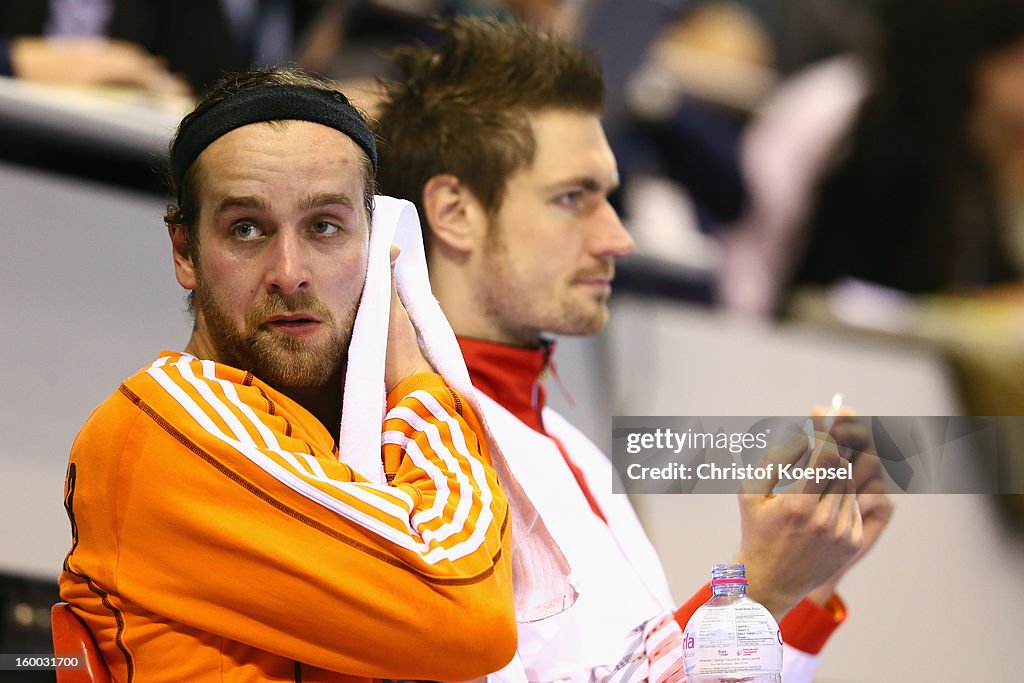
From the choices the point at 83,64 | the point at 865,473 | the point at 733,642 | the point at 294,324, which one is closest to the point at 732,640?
the point at 733,642

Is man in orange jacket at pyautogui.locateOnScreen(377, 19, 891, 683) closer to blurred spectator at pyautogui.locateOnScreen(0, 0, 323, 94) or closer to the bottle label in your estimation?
the bottle label

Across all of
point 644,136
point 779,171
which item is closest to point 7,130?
point 644,136

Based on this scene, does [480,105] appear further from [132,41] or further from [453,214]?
[132,41]

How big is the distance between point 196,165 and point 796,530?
832mm

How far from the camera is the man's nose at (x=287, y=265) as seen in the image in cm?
154

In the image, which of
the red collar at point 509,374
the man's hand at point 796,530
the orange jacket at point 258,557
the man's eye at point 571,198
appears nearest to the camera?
the orange jacket at point 258,557

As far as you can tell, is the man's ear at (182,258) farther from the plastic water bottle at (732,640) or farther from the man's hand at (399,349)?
the plastic water bottle at (732,640)

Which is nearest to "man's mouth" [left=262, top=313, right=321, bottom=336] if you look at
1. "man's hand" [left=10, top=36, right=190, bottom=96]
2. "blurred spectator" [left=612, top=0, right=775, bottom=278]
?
"man's hand" [left=10, top=36, right=190, bottom=96]

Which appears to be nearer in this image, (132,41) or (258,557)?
(258,557)

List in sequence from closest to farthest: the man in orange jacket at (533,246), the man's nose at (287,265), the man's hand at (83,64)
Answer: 1. the man's nose at (287,265)
2. the man in orange jacket at (533,246)
3. the man's hand at (83,64)

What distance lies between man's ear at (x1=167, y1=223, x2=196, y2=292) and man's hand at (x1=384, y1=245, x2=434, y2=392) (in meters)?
0.24

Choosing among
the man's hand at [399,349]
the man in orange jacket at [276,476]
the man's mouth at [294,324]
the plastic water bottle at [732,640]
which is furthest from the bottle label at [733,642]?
the man's mouth at [294,324]

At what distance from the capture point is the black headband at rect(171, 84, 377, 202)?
1.58 metres

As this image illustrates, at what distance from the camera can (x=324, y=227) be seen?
62.7 inches
